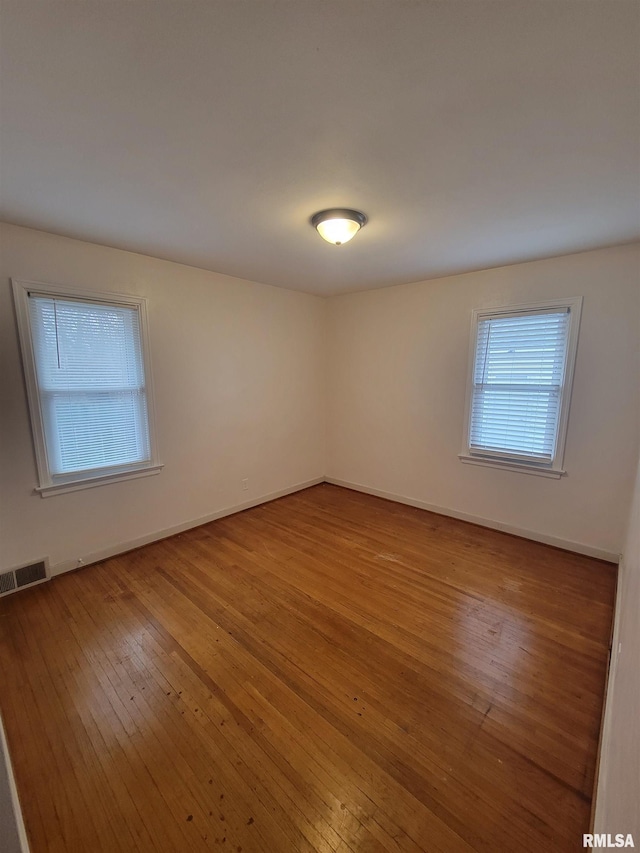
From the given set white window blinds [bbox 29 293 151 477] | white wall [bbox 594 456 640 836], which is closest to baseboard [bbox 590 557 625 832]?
white wall [bbox 594 456 640 836]

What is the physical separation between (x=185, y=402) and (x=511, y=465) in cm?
335

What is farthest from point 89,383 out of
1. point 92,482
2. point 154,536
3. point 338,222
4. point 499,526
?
point 499,526

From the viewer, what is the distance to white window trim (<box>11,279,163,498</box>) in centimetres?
242

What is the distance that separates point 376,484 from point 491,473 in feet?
4.83

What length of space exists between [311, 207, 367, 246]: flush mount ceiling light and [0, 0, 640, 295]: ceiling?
0.25 ft

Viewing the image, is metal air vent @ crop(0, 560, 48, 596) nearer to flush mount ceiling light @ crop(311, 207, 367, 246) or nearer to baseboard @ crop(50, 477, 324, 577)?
baseboard @ crop(50, 477, 324, 577)

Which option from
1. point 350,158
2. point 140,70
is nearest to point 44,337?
point 140,70

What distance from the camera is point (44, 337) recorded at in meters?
2.54

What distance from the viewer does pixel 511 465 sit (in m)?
3.42

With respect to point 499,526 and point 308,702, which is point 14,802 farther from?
point 499,526

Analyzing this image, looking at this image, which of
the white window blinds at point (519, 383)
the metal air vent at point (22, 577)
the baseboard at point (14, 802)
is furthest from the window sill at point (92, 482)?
the white window blinds at point (519, 383)

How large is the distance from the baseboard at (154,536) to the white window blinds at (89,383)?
0.75 meters

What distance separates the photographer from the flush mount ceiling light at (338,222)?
6.89ft

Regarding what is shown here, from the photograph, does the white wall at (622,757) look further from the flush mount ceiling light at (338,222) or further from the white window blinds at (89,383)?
the white window blinds at (89,383)
